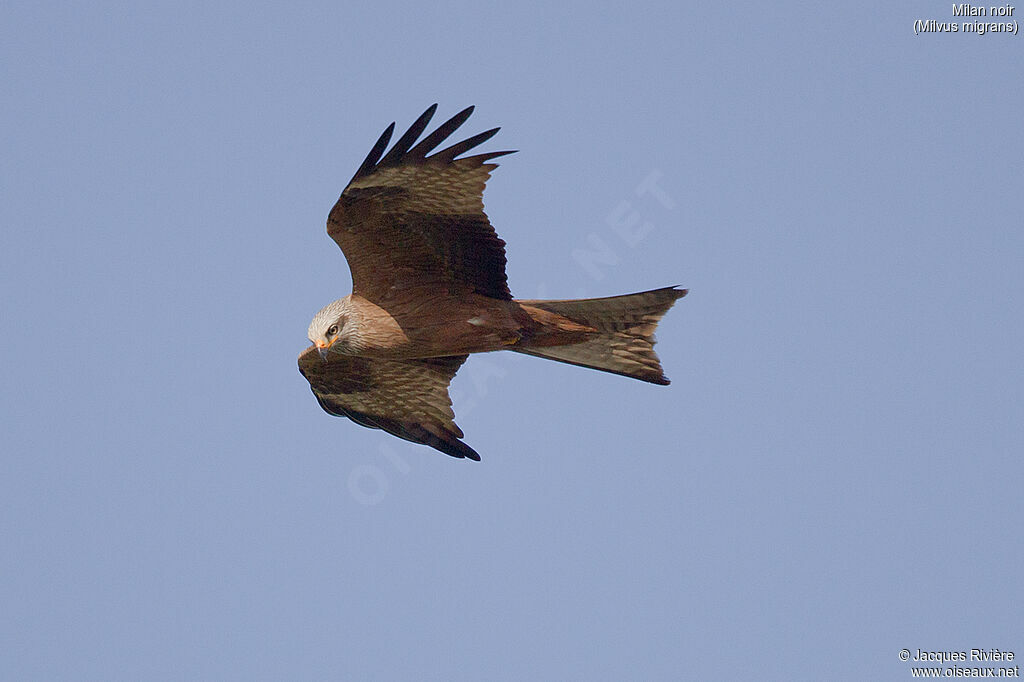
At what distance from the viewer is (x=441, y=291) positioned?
8.70 m

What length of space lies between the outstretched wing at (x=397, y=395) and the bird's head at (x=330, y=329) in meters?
1.12

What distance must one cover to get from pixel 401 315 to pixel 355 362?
1.14 m

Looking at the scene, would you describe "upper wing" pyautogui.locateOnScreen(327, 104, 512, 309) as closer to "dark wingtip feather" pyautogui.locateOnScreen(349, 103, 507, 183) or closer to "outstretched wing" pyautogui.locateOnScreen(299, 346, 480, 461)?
"dark wingtip feather" pyautogui.locateOnScreen(349, 103, 507, 183)

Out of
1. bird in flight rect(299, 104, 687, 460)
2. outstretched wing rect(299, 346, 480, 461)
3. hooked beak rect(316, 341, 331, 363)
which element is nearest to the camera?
bird in flight rect(299, 104, 687, 460)

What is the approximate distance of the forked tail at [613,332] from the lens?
Result: 8.66 meters

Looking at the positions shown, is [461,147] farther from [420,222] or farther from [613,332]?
[613,332]

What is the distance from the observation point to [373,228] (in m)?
8.41

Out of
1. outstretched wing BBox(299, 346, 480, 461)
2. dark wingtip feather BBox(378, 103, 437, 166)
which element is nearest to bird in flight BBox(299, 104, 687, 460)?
dark wingtip feather BBox(378, 103, 437, 166)

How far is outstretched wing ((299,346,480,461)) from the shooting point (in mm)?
9695

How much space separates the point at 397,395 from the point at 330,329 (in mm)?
1574

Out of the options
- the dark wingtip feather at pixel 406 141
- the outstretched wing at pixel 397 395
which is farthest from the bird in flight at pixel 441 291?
the outstretched wing at pixel 397 395

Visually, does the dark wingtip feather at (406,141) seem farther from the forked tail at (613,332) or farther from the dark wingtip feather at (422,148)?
the forked tail at (613,332)

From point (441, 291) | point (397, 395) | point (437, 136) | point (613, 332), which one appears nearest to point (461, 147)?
point (437, 136)

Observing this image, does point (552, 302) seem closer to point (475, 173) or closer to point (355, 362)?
point (475, 173)
